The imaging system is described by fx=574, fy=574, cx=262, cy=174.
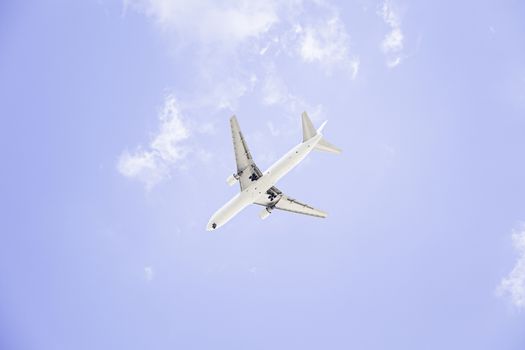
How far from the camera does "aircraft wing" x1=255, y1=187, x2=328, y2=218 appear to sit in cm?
8641

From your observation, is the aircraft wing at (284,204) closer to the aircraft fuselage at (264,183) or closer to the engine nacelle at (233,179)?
the aircraft fuselage at (264,183)

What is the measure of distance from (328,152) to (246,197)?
1382cm

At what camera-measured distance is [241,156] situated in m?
80.3

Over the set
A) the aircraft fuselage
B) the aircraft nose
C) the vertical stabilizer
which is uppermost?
the vertical stabilizer

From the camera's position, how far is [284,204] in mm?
88875

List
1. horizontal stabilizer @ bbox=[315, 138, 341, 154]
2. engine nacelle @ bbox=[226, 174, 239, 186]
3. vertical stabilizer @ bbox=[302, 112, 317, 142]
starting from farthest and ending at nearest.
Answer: horizontal stabilizer @ bbox=[315, 138, 341, 154], engine nacelle @ bbox=[226, 174, 239, 186], vertical stabilizer @ bbox=[302, 112, 317, 142]

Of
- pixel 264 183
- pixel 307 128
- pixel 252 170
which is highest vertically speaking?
pixel 307 128

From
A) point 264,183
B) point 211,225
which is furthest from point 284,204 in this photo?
point 211,225

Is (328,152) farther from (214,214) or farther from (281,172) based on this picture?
(214,214)

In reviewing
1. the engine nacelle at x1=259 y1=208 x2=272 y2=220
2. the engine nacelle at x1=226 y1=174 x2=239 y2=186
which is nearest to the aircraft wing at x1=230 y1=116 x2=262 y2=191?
the engine nacelle at x1=226 y1=174 x2=239 y2=186

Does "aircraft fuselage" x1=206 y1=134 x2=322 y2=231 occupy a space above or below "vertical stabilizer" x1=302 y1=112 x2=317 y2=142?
below

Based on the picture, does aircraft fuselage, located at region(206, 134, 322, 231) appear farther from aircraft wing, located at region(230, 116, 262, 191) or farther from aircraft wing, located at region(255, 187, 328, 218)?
aircraft wing, located at region(255, 187, 328, 218)

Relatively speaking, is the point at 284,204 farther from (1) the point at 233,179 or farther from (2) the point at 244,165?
(2) the point at 244,165

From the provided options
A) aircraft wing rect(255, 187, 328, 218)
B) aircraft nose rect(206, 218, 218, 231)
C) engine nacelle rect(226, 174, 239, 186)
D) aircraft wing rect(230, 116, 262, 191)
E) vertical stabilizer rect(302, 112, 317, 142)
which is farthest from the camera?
aircraft wing rect(255, 187, 328, 218)
